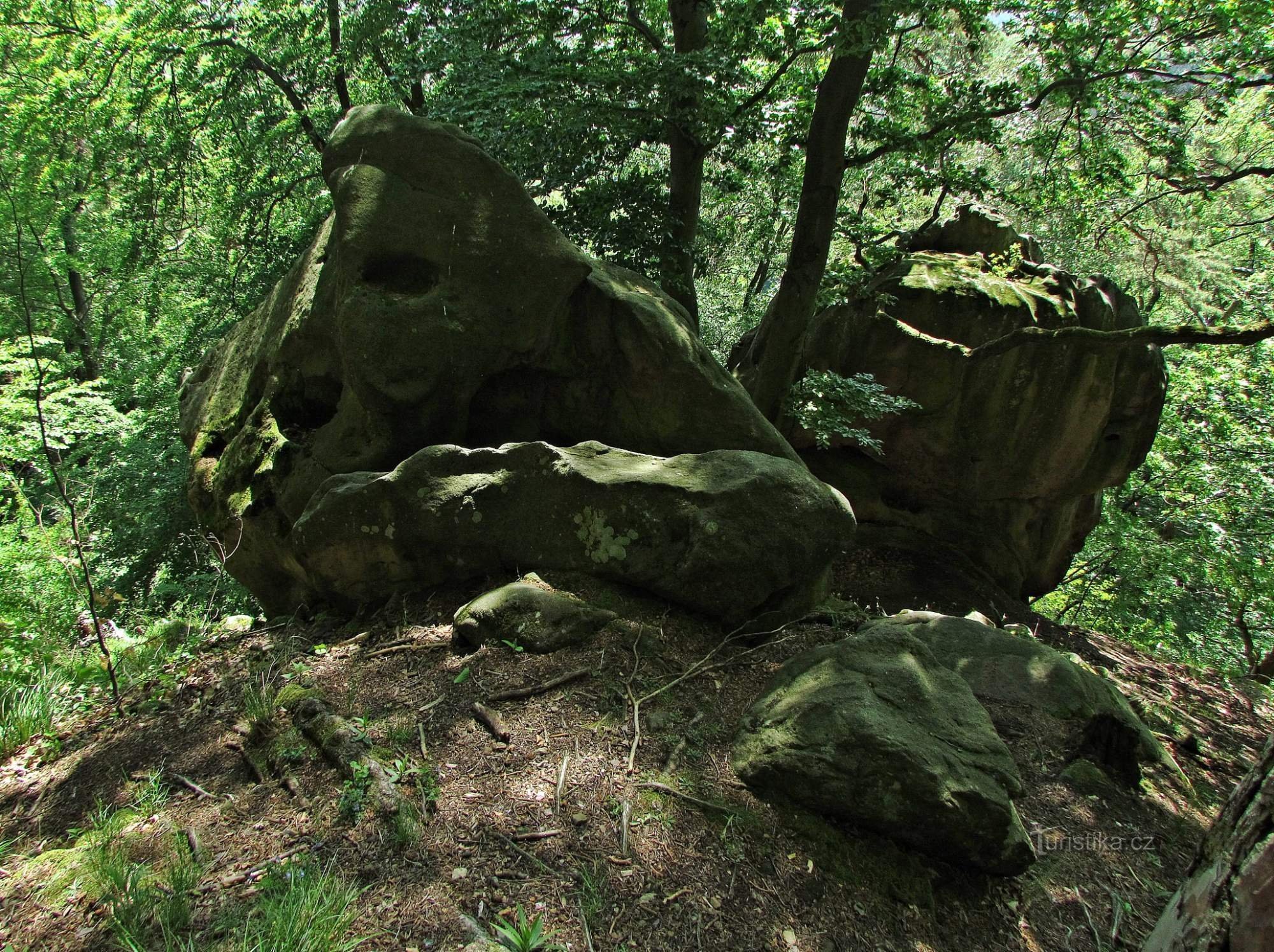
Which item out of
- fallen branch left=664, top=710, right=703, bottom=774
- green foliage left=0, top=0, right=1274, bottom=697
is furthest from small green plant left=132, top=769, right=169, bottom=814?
fallen branch left=664, top=710, right=703, bottom=774

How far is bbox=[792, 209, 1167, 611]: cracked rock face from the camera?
814 centimetres

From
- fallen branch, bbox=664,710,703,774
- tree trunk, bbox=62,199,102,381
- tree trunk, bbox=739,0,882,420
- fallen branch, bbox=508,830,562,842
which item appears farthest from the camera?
tree trunk, bbox=62,199,102,381

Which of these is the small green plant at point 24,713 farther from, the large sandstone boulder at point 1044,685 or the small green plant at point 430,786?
the large sandstone boulder at point 1044,685

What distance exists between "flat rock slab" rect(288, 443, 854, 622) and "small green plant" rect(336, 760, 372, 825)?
1830 mm

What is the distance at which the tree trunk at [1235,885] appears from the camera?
4.50 feet

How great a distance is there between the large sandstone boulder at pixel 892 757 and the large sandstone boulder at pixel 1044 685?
20.3 inches

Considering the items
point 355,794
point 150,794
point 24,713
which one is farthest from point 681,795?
point 24,713

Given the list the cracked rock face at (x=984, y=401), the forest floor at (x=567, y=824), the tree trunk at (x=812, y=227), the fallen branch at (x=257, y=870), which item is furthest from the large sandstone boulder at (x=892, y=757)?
the cracked rock face at (x=984, y=401)

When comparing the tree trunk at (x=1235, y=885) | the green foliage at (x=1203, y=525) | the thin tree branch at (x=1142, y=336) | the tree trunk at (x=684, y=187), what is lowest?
the green foliage at (x=1203, y=525)

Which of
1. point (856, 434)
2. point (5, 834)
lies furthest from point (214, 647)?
point (856, 434)

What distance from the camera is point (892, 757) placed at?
2.80 m

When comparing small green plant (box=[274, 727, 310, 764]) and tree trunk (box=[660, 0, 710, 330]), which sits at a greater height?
tree trunk (box=[660, 0, 710, 330])

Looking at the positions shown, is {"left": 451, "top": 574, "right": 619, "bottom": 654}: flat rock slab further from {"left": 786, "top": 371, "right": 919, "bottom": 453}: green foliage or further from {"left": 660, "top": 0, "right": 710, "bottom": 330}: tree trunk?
{"left": 660, "top": 0, "right": 710, "bottom": 330}: tree trunk

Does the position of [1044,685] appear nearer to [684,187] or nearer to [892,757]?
[892,757]
